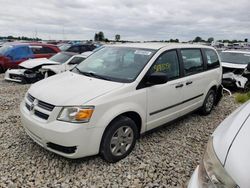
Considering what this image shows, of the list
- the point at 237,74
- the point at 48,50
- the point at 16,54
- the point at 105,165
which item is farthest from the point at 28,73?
the point at 237,74

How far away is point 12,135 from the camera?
3959 millimetres

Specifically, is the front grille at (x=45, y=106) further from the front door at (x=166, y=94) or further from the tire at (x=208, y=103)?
the tire at (x=208, y=103)

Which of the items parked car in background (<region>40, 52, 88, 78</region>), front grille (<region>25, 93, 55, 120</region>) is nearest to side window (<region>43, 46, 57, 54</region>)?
parked car in background (<region>40, 52, 88, 78</region>)

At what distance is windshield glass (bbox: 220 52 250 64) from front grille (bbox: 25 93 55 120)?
814 centimetres

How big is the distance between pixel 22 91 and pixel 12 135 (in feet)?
12.3

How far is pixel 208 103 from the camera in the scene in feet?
17.3

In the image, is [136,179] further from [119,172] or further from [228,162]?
[228,162]

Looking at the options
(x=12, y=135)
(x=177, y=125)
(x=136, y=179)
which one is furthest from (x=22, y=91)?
(x=136, y=179)

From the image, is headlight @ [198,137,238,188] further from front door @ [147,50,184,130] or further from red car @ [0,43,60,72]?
red car @ [0,43,60,72]

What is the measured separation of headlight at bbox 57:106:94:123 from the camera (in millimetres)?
2736

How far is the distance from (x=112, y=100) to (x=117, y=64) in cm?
99

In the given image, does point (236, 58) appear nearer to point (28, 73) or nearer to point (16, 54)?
point (28, 73)

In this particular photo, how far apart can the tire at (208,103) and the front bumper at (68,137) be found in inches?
120

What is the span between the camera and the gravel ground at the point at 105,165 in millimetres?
2811
